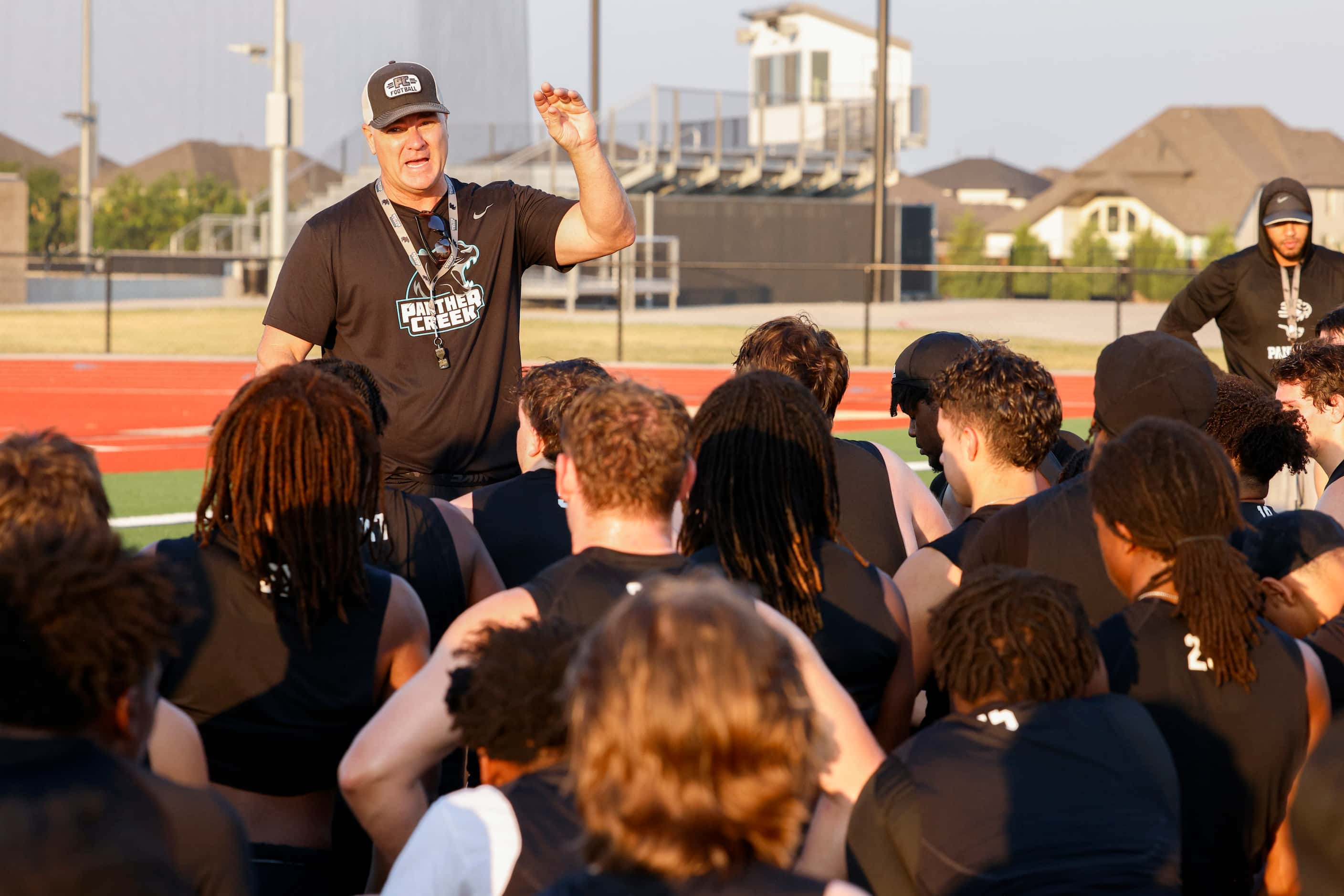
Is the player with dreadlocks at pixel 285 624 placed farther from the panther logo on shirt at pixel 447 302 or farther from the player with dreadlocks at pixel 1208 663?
the panther logo on shirt at pixel 447 302

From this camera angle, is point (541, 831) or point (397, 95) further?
point (397, 95)

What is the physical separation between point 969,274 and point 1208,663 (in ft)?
154

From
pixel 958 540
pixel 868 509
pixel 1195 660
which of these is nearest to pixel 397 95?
pixel 868 509

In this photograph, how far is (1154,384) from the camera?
12.4ft

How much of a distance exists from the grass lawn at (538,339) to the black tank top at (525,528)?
17.1 meters

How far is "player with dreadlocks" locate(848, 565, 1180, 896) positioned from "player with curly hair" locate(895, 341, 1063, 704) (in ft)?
4.12

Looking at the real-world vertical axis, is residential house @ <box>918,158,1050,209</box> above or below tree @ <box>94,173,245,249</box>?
above

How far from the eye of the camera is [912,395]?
5023 mm

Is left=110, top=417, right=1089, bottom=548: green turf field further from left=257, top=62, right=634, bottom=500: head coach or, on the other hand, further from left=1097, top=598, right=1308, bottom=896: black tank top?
left=1097, top=598, right=1308, bottom=896: black tank top

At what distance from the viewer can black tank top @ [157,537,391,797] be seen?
2789mm

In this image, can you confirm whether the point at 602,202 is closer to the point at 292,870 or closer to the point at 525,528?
the point at 525,528

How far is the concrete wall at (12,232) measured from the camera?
35688 mm

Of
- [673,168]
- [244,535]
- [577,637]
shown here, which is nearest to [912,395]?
[244,535]

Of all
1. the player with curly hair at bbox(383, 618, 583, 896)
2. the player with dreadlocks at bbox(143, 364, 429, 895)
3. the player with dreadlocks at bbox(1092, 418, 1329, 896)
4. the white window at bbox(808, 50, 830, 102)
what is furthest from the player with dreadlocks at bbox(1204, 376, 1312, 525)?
the white window at bbox(808, 50, 830, 102)
